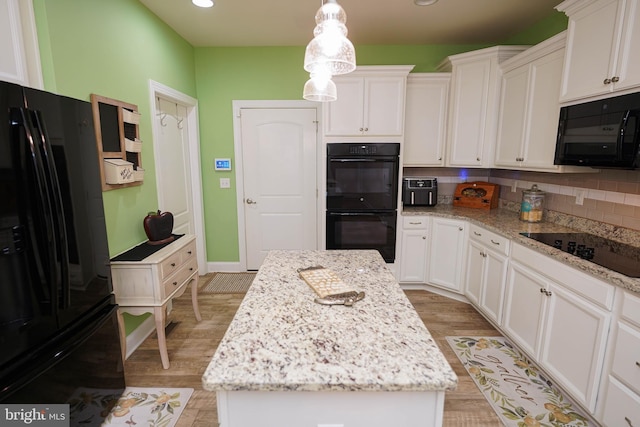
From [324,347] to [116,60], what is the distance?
2.42m

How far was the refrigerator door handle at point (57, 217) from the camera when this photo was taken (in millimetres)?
1298

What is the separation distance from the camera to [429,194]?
133 inches

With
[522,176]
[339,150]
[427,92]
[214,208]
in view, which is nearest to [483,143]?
[522,176]

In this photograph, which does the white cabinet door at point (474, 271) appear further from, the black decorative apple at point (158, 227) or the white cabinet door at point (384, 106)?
the black decorative apple at point (158, 227)

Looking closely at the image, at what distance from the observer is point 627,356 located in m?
1.46

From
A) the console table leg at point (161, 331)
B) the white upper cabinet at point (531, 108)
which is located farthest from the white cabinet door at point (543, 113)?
the console table leg at point (161, 331)

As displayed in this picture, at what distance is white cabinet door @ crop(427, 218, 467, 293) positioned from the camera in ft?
9.91

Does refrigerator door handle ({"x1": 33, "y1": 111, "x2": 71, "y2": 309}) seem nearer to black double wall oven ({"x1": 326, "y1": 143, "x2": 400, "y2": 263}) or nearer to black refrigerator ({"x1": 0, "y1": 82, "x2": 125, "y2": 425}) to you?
black refrigerator ({"x1": 0, "y1": 82, "x2": 125, "y2": 425})

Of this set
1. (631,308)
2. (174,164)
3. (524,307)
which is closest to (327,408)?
(631,308)

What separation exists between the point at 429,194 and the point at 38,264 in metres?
3.19

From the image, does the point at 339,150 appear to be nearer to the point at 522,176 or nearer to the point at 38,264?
the point at 522,176

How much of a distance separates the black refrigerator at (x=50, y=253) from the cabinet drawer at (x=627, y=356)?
2587mm

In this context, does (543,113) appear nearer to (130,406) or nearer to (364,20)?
(364,20)

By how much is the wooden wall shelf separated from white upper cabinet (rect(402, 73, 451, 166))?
97.4 inches
